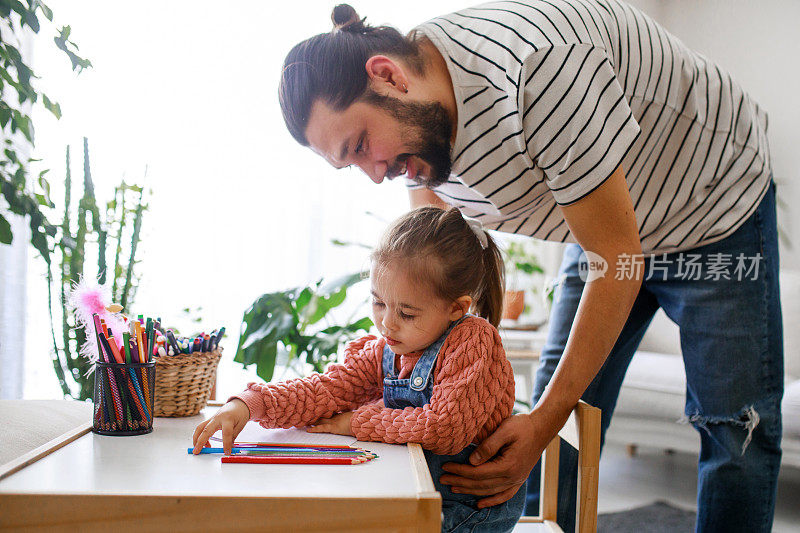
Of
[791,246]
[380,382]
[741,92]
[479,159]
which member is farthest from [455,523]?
[791,246]

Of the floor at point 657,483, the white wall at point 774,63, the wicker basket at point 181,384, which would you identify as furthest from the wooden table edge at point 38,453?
the white wall at point 774,63

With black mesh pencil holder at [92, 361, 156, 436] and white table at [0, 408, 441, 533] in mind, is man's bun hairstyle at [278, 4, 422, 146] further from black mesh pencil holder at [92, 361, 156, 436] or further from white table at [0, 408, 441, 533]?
white table at [0, 408, 441, 533]

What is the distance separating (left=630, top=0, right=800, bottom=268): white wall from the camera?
3.36 m

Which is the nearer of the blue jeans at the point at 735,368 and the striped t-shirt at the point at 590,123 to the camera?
the striped t-shirt at the point at 590,123

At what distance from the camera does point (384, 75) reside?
961 millimetres

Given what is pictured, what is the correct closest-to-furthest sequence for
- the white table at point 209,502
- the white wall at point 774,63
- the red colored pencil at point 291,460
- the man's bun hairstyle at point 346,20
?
the white table at point 209,502, the red colored pencil at point 291,460, the man's bun hairstyle at point 346,20, the white wall at point 774,63

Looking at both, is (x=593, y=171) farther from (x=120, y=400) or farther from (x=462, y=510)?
(x=120, y=400)

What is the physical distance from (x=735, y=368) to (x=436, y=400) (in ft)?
1.86

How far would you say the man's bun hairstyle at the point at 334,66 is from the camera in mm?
951

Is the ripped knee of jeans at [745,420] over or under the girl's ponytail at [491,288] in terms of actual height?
under

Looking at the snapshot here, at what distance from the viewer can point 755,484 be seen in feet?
3.73

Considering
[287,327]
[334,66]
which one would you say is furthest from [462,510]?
[287,327]

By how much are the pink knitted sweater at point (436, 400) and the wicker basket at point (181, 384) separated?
108 mm

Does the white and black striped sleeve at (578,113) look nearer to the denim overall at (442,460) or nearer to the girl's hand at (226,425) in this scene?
the denim overall at (442,460)
